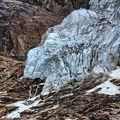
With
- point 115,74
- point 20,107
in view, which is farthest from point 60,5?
point 20,107

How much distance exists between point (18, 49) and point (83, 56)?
52.7 ft

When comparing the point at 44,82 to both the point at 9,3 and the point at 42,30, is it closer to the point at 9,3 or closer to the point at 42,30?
the point at 42,30

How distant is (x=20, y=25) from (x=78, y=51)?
17939mm

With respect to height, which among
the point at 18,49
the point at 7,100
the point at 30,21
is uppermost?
the point at 30,21

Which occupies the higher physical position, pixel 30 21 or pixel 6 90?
pixel 30 21

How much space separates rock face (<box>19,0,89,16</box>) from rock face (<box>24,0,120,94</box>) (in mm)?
10709

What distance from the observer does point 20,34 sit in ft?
205

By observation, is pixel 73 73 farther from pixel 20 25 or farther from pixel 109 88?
pixel 20 25

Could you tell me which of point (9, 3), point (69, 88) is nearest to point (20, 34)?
point (9, 3)

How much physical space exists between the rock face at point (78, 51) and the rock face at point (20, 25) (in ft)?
20.0

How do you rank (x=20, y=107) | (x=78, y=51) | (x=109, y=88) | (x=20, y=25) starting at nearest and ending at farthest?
(x=109, y=88) → (x=20, y=107) → (x=78, y=51) → (x=20, y=25)

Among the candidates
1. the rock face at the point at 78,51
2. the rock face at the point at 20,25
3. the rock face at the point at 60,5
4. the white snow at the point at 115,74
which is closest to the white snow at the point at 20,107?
the rock face at the point at 78,51

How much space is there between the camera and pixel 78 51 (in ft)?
162

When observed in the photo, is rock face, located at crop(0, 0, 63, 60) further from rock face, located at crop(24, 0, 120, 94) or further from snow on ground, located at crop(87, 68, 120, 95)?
snow on ground, located at crop(87, 68, 120, 95)
